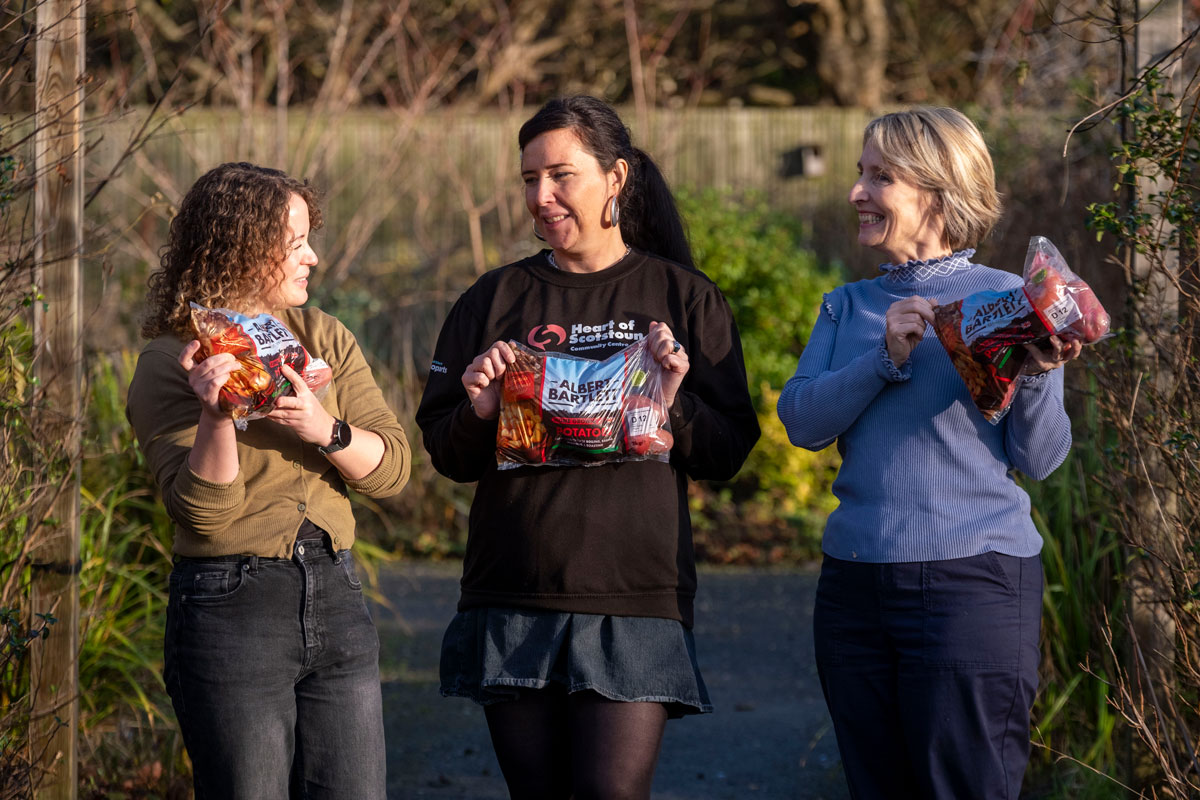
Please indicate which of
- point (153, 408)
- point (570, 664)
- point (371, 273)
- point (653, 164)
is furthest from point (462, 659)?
point (371, 273)

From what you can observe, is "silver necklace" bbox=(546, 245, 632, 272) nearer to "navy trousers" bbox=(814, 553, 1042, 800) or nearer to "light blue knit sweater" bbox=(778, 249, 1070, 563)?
"light blue knit sweater" bbox=(778, 249, 1070, 563)

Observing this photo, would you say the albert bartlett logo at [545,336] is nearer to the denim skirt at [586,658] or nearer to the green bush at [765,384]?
the denim skirt at [586,658]

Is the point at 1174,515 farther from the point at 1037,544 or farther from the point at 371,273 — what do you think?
the point at 371,273

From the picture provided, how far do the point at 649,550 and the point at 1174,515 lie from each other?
153 centimetres

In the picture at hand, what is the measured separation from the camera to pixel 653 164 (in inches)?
122

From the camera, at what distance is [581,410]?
2.63 meters

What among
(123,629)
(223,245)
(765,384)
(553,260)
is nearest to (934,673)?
(553,260)

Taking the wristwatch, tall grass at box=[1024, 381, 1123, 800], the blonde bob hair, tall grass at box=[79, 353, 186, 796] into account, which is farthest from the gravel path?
the blonde bob hair

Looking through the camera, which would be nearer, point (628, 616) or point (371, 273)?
point (628, 616)

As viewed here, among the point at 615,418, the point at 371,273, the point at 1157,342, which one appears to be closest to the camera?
the point at 615,418

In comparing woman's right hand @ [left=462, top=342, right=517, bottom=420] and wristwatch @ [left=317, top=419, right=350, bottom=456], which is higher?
woman's right hand @ [left=462, top=342, right=517, bottom=420]

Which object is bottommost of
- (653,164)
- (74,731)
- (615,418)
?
(74,731)

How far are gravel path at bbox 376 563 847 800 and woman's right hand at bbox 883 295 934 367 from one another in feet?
7.51

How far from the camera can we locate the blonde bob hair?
276 centimetres
